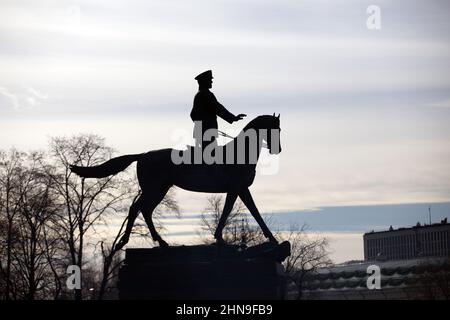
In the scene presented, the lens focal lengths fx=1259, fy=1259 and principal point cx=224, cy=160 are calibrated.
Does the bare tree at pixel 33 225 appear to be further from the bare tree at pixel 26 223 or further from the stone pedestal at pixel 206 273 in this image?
the stone pedestal at pixel 206 273

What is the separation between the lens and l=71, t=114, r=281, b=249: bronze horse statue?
29.6 m

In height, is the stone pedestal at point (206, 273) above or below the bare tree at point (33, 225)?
below

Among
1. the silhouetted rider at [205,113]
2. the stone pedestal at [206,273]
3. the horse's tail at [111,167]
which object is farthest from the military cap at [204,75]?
the stone pedestal at [206,273]

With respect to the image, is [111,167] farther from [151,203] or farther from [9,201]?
[9,201]

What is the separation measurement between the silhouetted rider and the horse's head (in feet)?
1.47

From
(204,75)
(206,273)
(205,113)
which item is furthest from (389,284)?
(206,273)

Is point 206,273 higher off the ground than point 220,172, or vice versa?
point 220,172

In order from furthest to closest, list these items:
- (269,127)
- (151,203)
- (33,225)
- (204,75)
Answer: (33,225), (204,75), (151,203), (269,127)

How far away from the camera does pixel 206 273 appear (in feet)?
95.8

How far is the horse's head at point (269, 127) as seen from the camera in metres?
29.6

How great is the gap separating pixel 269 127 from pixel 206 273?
12.2 feet

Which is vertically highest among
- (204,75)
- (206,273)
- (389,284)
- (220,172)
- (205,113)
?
(389,284)

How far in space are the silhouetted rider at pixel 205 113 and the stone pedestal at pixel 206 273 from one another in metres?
2.66
